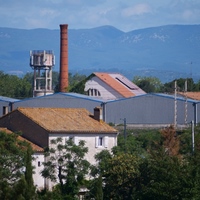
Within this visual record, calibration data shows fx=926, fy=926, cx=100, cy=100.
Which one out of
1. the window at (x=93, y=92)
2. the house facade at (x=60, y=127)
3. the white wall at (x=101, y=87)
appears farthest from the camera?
the window at (x=93, y=92)

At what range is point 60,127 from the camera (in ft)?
142

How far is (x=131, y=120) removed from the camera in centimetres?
6912

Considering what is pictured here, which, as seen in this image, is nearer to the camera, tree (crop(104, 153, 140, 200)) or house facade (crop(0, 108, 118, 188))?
tree (crop(104, 153, 140, 200))

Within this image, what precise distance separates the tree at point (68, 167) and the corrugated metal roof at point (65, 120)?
10.8ft

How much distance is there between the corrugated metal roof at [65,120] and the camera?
141 feet

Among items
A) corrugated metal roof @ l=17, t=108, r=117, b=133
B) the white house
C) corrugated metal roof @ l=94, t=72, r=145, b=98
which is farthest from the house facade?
the white house

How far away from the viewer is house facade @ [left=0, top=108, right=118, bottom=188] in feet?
139

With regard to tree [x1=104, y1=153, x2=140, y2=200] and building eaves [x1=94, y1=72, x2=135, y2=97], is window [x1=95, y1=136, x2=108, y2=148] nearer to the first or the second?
tree [x1=104, y1=153, x2=140, y2=200]

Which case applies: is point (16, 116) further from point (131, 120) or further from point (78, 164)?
point (131, 120)

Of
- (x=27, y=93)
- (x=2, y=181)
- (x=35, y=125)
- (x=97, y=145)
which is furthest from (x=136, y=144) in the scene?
(x=27, y=93)

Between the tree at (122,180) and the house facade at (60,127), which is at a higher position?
the house facade at (60,127)

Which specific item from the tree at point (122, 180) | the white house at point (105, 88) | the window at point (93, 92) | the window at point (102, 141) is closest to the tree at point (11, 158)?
the tree at point (122, 180)

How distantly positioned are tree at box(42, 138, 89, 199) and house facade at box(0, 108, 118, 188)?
270 centimetres

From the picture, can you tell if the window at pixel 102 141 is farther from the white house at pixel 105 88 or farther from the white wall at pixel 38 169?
the white house at pixel 105 88
